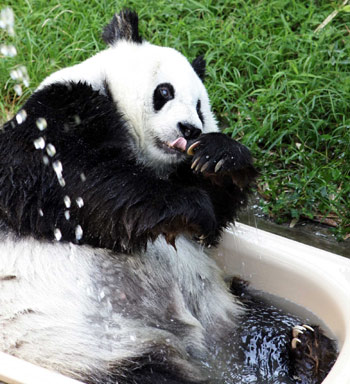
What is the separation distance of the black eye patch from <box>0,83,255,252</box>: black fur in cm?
31

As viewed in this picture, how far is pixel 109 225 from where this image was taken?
122 inches

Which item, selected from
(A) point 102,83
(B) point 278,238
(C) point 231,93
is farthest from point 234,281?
(C) point 231,93

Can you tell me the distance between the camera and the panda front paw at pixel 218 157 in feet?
10.4

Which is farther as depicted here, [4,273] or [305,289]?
[305,289]

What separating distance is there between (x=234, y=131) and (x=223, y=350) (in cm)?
205

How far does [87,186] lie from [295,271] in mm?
1204

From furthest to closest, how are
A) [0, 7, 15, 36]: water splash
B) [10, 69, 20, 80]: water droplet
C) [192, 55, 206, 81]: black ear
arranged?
[0, 7, 15, 36]: water splash → [10, 69, 20, 80]: water droplet → [192, 55, 206, 81]: black ear

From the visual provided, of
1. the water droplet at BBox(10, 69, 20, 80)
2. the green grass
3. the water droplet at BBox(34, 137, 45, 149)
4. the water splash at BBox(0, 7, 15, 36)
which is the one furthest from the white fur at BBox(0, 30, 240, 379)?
the water splash at BBox(0, 7, 15, 36)

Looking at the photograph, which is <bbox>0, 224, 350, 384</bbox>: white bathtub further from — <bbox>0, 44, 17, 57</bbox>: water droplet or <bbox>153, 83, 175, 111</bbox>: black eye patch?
<bbox>0, 44, 17, 57</bbox>: water droplet

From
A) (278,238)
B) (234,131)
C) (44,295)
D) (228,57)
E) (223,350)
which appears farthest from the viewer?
(228,57)

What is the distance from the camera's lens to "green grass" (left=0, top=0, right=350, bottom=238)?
473cm

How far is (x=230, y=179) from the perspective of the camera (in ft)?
11.6

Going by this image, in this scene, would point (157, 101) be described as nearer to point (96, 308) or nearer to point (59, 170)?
point (59, 170)

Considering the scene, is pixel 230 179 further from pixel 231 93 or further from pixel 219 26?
pixel 219 26
